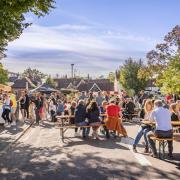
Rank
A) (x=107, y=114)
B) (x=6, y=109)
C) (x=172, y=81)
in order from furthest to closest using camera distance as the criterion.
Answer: (x=172, y=81) → (x=6, y=109) → (x=107, y=114)

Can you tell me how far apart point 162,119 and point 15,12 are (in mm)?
6318

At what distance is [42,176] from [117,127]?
297 inches

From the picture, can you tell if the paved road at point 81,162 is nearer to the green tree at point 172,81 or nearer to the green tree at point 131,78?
the green tree at point 172,81

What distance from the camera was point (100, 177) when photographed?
984 cm

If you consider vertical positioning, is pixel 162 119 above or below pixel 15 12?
below

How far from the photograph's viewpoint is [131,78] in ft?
254

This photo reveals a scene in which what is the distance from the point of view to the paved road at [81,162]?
1013 centimetres

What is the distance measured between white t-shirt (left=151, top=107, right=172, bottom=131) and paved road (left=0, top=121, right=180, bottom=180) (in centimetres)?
97

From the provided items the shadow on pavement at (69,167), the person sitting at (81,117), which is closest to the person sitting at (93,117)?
the person sitting at (81,117)

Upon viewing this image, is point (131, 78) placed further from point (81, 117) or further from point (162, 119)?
point (162, 119)

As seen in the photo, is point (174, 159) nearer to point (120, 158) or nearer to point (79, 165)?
point (120, 158)

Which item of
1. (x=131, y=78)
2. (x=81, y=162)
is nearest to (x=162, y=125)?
(x=81, y=162)

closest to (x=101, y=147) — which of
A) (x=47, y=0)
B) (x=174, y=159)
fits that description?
(x=174, y=159)

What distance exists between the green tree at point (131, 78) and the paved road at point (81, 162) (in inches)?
2398
